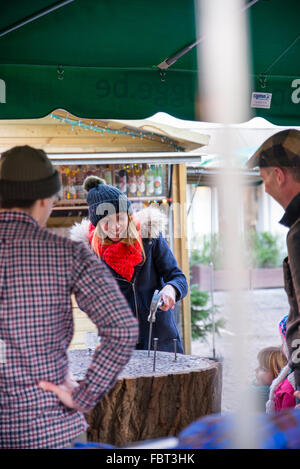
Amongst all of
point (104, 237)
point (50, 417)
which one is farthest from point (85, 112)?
point (50, 417)

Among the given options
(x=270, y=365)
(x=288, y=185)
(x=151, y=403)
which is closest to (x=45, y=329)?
(x=288, y=185)

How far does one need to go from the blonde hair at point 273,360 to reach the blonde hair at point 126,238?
0.93 m

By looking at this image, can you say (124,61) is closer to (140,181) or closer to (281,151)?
(281,151)

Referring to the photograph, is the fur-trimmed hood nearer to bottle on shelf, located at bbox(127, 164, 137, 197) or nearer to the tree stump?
the tree stump

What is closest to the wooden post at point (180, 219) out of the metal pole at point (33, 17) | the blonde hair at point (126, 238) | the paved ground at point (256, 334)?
the paved ground at point (256, 334)

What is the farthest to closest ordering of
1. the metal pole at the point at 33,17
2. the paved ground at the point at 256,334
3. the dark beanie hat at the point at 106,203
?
the paved ground at the point at 256,334, the dark beanie hat at the point at 106,203, the metal pole at the point at 33,17

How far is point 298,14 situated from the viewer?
8.89ft

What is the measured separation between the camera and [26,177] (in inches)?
66.2

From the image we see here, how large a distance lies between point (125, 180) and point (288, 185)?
4.12 m

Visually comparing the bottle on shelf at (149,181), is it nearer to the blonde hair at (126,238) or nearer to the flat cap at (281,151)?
the blonde hair at (126,238)

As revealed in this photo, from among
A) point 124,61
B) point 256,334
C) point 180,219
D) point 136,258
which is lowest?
point 256,334

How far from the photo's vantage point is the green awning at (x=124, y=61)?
2643mm

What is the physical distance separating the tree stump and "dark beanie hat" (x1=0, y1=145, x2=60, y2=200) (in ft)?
4.65
